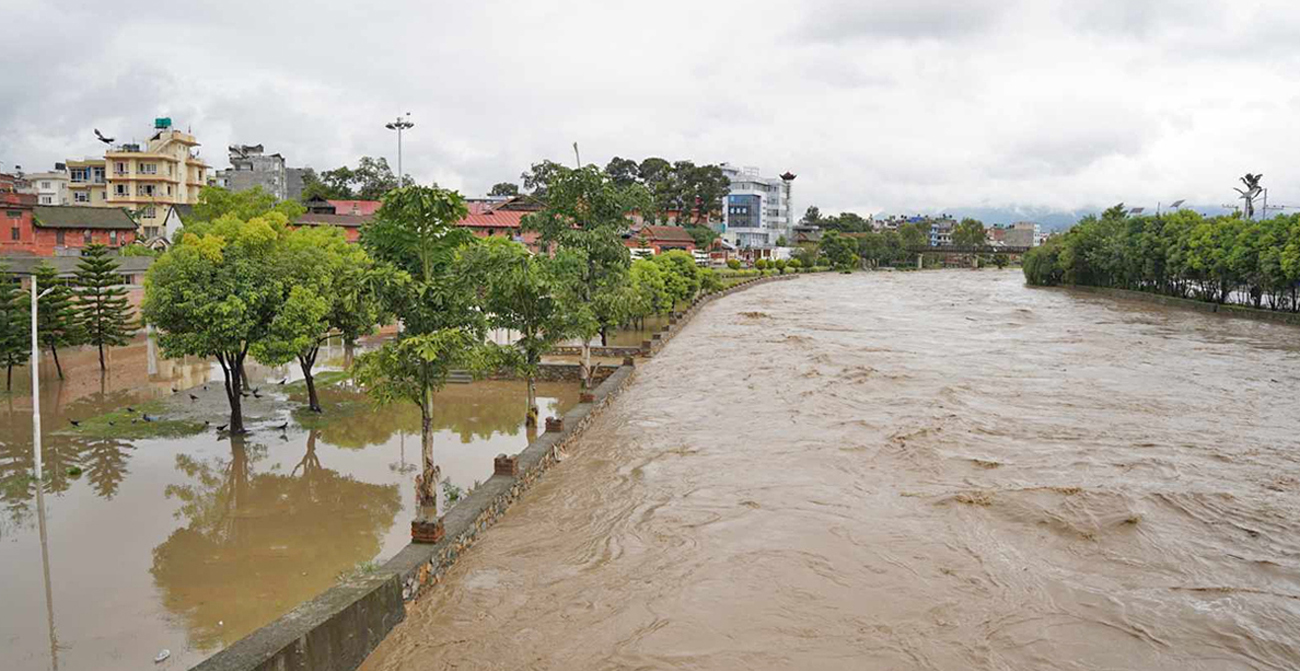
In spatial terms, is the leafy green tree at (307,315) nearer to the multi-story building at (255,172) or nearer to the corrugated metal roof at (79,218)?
the corrugated metal roof at (79,218)

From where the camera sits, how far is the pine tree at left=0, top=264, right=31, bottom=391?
2095 cm

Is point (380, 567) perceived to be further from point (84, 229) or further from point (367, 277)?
point (84, 229)

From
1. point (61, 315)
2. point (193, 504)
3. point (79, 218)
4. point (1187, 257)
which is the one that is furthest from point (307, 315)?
point (1187, 257)

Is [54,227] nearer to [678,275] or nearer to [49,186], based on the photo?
[678,275]

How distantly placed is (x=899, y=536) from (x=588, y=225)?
1131 centimetres

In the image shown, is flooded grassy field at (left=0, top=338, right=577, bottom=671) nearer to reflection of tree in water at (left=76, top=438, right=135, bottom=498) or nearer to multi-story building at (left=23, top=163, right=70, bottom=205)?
reflection of tree in water at (left=76, top=438, right=135, bottom=498)

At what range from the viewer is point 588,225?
2030cm

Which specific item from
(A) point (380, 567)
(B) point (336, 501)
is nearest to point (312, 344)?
(B) point (336, 501)

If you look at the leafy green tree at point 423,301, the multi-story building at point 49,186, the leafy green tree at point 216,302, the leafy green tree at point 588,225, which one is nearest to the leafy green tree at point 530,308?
the leafy green tree at point 588,225

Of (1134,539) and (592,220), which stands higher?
(592,220)

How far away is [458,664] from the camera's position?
8.17m

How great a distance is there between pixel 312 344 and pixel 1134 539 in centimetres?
1573

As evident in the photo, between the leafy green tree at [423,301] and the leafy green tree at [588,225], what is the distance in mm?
8352

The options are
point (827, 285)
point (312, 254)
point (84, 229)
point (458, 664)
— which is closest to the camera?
point (458, 664)
